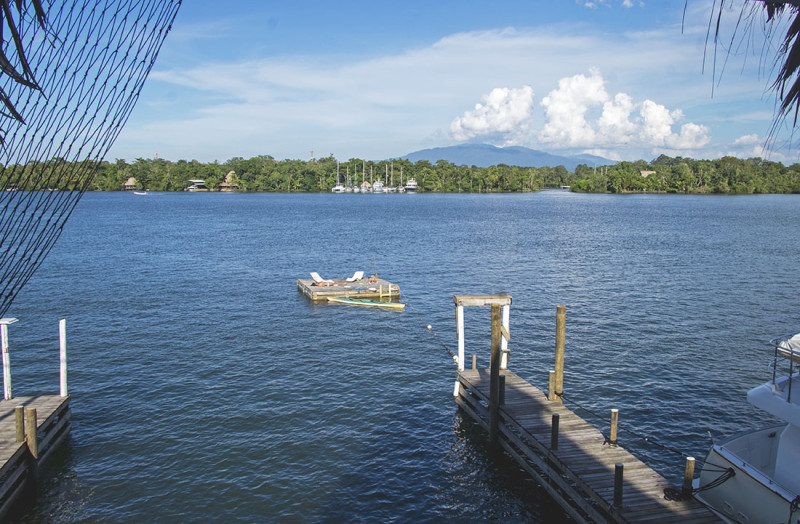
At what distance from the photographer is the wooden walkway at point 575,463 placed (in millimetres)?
13724

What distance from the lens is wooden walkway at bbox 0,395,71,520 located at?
53.3ft

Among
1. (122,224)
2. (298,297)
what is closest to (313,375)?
(298,297)

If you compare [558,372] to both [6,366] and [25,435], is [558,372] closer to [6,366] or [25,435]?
[25,435]

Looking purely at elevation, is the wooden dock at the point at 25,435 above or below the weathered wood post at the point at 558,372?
below

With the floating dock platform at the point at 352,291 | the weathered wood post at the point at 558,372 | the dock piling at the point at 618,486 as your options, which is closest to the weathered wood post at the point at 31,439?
the dock piling at the point at 618,486

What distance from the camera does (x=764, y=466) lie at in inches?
586

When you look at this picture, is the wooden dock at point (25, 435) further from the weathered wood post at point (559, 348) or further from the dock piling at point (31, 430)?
the weathered wood post at point (559, 348)

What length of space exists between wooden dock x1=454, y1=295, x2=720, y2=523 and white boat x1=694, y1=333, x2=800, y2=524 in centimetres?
79

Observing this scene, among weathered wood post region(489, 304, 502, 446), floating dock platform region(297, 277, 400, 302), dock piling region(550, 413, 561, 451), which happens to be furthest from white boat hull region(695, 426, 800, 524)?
floating dock platform region(297, 277, 400, 302)

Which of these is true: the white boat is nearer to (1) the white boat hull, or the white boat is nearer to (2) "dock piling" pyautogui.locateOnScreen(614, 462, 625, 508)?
(1) the white boat hull

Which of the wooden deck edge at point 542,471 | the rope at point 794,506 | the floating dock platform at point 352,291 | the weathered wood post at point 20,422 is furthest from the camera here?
the floating dock platform at point 352,291

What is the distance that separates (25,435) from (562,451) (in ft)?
52.4

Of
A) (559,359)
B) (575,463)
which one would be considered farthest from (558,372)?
(575,463)

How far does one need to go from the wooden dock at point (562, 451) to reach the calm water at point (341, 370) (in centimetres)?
96
